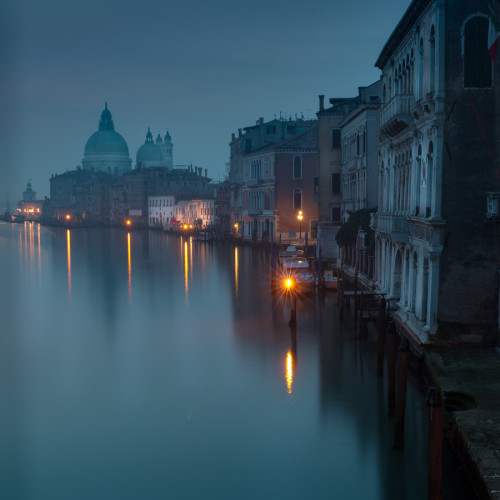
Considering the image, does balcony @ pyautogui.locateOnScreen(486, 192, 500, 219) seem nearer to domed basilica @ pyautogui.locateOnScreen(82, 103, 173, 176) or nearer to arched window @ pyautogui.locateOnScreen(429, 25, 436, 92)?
arched window @ pyautogui.locateOnScreen(429, 25, 436, 92)

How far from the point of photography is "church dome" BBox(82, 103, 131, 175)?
439 feet

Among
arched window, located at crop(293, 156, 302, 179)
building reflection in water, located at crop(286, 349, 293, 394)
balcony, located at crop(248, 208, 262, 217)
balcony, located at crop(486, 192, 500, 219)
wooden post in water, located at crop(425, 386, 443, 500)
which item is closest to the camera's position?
wooden post in water, located at crop(425, 386, 443, 500)

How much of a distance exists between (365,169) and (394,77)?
8728mm

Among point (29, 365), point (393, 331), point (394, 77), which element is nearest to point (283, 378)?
point (393, 331)

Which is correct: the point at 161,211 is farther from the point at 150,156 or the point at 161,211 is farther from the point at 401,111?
the point at 401,111

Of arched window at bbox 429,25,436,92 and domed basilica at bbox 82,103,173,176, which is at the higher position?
domed basilica at bbox 82,103,173,176

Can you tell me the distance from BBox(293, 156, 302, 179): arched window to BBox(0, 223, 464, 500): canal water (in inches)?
865

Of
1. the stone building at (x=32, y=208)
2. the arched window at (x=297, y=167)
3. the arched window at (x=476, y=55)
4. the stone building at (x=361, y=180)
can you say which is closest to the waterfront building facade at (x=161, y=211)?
the arched window at (x=297, y=167)

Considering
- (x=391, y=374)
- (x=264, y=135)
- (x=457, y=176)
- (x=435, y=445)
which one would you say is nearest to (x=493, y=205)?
(x=457, y=176)

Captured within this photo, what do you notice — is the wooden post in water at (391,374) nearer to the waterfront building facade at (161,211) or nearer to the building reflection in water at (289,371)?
the building reflection in water at (289,371)

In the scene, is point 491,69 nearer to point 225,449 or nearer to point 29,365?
point 225,449

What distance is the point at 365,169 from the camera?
2859cm

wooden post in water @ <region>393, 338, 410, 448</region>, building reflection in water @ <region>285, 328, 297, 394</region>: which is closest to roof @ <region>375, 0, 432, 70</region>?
wooden post in water @ <region>393, 338, 410, 448</region>

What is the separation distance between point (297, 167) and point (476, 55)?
3343 centimetres
